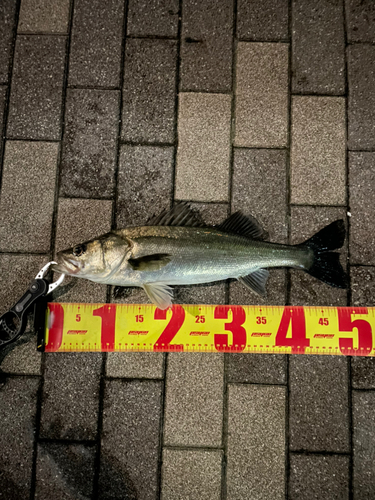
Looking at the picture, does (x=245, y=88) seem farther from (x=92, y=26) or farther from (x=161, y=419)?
(x=161, y=419)

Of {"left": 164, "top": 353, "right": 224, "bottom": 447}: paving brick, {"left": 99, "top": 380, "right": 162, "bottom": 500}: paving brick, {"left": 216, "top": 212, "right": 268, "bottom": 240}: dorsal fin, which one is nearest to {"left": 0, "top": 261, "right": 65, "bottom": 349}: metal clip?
{"left": 99, "top": 380, "right": 162, "bottom": 500}: paving brick

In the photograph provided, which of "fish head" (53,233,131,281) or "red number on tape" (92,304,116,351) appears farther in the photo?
"red number on tape" (92,304,116,351)

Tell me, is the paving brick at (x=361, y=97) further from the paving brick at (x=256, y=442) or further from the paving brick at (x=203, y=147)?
the paving brick at (x=256, y=442)

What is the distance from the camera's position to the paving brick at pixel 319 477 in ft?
11.7

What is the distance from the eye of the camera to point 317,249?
3.70 metres

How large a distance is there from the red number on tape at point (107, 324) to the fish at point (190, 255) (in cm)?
40

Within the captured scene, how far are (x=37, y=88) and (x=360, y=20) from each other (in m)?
4.07

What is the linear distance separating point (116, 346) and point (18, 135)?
2799mm

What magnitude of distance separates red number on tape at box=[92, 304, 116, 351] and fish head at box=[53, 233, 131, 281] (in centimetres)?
51

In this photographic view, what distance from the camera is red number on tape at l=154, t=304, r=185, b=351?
3.71 m

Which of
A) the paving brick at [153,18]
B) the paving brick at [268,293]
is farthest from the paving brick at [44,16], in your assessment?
the paving brick at [268,293]

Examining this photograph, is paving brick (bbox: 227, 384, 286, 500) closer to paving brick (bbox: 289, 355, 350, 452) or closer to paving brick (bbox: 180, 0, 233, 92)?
paving brick (bbox: 289, 355, 350, 452)

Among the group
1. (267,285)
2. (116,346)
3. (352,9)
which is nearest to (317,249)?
(267,285)

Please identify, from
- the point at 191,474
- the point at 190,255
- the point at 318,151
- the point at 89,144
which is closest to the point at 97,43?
the point at 89,144
